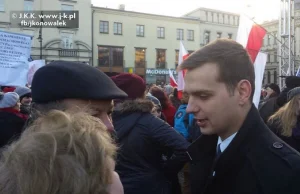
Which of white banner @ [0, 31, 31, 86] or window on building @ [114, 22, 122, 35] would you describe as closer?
white banner @ [0, 31, 31, 86]

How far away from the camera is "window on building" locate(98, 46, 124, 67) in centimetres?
3488

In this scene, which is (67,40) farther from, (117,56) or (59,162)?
(59,162)

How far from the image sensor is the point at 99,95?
1300mm

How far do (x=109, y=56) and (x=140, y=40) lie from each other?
14.6ft

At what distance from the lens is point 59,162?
83 cm

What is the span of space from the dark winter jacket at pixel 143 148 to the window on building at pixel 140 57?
112 ft

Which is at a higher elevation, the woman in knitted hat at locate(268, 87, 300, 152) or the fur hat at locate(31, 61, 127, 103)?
the fur hat at locate(31, 61, 127, 103)

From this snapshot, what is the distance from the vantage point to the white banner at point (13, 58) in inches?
164

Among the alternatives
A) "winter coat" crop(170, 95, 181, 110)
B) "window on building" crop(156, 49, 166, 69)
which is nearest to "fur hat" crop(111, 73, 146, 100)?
"winter coat" crop(170, 95, 181, 110)

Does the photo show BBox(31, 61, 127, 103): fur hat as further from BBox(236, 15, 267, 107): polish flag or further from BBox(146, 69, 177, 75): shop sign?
BBox(146, 69, 177, 75): shop sign

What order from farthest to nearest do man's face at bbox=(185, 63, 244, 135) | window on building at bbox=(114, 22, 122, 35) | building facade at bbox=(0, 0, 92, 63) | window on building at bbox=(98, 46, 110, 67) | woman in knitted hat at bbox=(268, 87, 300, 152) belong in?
window on building at bbox=(114, 22, 122, 35) < window on building at bbox=(98, 46, 110, 67) < building facade at bbox=(0, 0, 92, 63) < woman in knitted hat at bbox=(268, 87, 300, 152) < man's face at bbox=(185, 63, 244, 135)

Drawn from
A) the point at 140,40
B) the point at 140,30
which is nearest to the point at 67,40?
the point at 140,40

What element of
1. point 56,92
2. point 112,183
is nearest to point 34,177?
point 112,183

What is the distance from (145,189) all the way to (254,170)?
140 cm
